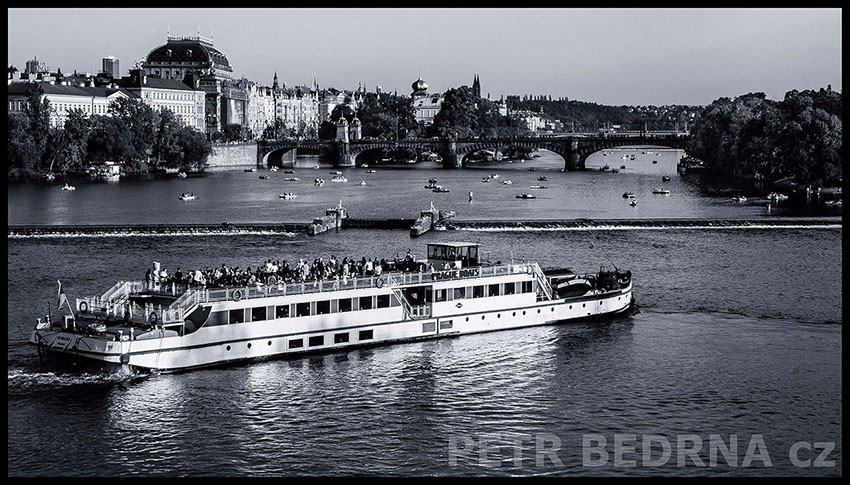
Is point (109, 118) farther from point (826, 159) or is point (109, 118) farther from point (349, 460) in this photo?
point (349, 460)

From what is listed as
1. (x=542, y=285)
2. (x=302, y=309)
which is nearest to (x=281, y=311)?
(x=302, y=309)

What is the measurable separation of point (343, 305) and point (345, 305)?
9 centimetres

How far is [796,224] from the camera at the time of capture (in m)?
76.4

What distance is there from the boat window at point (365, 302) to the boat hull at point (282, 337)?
53 cm

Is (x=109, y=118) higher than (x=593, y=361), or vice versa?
(x=109, y=118)

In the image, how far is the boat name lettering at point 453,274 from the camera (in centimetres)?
3981

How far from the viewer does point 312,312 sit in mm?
36781

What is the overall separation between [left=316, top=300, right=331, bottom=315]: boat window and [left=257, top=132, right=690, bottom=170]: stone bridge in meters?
117

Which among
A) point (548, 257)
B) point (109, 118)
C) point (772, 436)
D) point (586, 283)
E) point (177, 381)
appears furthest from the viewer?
point (109, 118)

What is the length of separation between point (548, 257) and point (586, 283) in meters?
16.7

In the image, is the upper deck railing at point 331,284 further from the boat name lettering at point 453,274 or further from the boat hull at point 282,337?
the boat hull at point 282,337

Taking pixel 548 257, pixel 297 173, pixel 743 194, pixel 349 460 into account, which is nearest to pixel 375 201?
pixel 743 194

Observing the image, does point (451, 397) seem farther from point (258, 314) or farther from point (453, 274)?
point (453, 274)

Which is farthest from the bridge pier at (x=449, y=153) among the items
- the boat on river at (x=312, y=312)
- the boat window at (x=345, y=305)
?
the boat window at (x=345, y=305)
